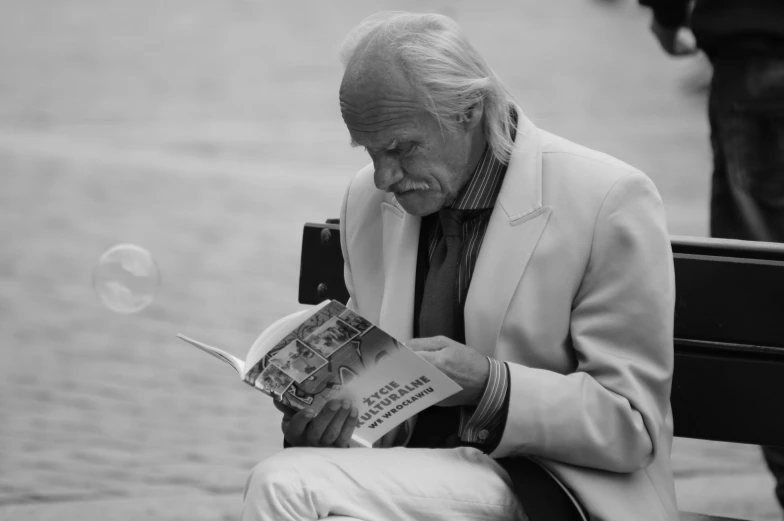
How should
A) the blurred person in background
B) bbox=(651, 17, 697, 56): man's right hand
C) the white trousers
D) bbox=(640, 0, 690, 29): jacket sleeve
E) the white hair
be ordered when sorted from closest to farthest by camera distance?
the white trousers → the white hair → the blurred person in background → bbox=(640, 0, 690, 29): jacket sleeve → bbox=(651, 17, 697, 56): man's right hand

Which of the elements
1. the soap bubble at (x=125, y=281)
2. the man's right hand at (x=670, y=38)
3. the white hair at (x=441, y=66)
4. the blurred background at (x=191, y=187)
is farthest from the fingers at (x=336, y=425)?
the man's right hand at (x=670, y=38)

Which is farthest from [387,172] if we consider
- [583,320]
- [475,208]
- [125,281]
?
[125,281]

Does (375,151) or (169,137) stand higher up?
(375,151)

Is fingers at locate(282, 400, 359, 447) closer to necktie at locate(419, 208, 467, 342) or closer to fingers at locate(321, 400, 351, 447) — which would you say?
fingers at locate(321, 400, 351, 447)

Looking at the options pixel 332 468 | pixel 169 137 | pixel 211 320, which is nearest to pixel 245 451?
pixel 211 320

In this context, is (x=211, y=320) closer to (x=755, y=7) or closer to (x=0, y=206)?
(x=0, y=206)

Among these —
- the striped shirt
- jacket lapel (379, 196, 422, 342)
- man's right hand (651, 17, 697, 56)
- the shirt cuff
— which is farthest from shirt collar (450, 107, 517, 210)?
man's right hand (651, 17, 697, 56)

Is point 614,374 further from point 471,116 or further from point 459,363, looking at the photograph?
point 471,116

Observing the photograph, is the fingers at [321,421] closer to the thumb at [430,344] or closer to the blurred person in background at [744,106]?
the thumb at [430,344]

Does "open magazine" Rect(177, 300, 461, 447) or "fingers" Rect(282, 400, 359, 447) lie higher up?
"open magazine" Rect(177, 300, 461, 447)

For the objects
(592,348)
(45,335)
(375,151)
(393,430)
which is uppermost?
(375,151)

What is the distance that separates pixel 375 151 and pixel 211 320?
12.3 ft

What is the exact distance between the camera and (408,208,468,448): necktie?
2.35 m

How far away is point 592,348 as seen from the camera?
2.16 metres
